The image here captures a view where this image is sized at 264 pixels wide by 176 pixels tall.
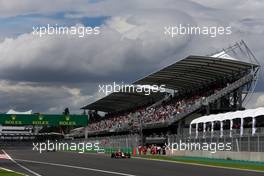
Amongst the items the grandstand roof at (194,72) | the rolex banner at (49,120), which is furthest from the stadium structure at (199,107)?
the rolex banner at (49,120)

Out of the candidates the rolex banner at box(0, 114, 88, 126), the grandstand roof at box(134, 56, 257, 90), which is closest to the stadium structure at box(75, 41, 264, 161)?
the grandstand roof at box(134, 56, 257, 90)

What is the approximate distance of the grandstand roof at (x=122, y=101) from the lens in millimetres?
84625

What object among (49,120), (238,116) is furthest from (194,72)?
(49,120)

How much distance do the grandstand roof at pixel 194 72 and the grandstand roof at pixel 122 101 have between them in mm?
8660

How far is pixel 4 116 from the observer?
88.9 meters

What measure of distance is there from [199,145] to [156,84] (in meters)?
26.4

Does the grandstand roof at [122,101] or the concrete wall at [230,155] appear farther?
the grandstand roof at [122,101]

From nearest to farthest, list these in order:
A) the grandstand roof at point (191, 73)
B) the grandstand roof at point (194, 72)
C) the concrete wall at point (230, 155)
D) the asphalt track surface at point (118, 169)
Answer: the asphalt track surface at point (118, 169)
the concrete wall at point (230, 155)
the grandstand roof at point (194, 72)
the grandstand roof at point (191, 73)

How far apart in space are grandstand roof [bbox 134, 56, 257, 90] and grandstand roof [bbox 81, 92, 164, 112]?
8.66 metres

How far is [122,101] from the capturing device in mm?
92562

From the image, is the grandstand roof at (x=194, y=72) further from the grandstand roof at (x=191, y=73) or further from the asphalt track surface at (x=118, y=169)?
the asphalt track surface at (x=118, y=169)

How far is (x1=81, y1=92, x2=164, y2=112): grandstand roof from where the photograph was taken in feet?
278

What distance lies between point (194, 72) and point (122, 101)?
96.6 ft

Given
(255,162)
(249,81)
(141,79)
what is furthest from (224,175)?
(141,79)
